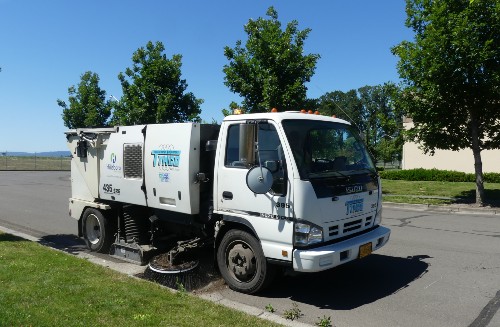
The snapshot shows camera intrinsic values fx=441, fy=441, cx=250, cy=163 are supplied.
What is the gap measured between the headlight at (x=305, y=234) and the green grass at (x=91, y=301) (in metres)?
0.96

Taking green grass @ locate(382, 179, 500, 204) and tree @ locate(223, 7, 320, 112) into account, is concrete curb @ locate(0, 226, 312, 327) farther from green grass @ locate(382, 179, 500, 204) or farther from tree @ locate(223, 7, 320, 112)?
green grass @ locate(382, 179, 500, 204)

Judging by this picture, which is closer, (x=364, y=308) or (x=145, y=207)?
(x=364, y=308)

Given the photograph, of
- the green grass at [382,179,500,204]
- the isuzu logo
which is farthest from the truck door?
the green grass at [382,179,500,204]

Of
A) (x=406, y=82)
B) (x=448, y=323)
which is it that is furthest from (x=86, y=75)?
(x=448, y=323)

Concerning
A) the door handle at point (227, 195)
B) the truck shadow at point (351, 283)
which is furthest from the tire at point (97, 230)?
the truck shadow at point (351, 283)

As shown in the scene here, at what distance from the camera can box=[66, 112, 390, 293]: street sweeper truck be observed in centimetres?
497

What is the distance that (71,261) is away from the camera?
666cm

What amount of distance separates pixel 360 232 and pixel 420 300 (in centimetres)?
105

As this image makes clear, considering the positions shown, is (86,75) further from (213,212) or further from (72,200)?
(213,212)

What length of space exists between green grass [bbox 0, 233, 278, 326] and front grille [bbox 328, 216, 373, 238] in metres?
1.35

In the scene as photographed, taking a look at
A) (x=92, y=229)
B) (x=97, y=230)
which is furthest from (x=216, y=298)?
(x=92, y=229)

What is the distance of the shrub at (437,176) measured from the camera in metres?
23.3

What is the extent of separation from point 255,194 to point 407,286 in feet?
8.04

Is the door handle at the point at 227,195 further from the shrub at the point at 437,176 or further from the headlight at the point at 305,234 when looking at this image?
the shrub at the point at 437,176
